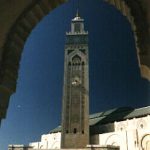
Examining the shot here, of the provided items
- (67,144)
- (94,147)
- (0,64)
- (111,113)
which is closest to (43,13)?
(0,64)

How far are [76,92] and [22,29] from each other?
38.1 metres

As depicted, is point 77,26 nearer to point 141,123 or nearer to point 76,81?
point 76,81

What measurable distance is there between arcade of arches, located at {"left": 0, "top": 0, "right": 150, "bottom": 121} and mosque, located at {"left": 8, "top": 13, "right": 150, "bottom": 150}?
31.5 meters

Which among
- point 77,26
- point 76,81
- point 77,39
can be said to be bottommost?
point 76,81

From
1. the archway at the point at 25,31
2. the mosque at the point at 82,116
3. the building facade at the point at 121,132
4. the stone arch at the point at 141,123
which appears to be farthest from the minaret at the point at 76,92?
the archway at the point at 25,31

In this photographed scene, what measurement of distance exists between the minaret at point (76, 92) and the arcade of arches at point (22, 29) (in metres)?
35.0

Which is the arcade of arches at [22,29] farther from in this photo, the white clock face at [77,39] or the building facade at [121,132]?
the white clock face at [77,39]

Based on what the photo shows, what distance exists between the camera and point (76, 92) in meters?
41.2

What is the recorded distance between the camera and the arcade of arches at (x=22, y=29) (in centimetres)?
280

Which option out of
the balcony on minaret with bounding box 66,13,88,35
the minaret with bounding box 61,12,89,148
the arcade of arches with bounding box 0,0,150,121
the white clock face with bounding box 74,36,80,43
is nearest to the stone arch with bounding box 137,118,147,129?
the minaret with bounding box 61,12,89,148

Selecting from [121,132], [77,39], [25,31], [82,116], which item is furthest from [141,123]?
[25,31]

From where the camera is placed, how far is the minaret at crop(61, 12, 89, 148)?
38.2 meters

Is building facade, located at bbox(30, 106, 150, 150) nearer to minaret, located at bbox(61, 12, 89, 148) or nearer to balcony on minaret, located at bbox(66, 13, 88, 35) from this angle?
minaret, located at bbox(61, 12, 89, 148)

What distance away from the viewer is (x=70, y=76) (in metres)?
42.2
